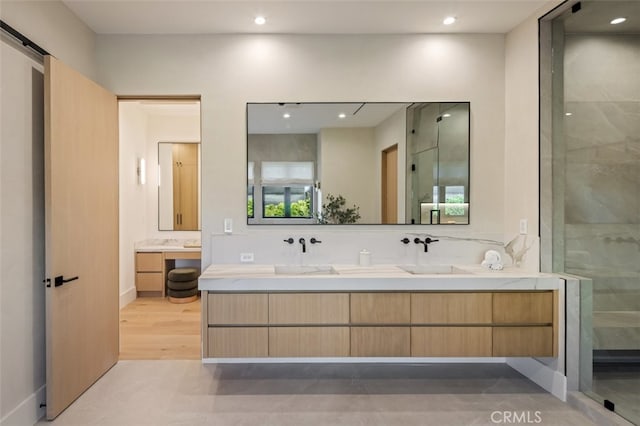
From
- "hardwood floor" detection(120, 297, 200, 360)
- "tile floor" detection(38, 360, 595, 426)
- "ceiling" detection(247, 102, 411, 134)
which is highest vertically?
"ceiling" detection(247, 102, 411, 134)

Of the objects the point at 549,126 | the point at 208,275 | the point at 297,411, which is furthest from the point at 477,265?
the point at 208,275

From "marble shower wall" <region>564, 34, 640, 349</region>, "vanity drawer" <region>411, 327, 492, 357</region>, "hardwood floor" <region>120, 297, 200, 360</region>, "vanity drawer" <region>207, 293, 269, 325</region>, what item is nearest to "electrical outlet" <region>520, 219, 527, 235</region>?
"marble shower wall" <region>564, 34, 640, 349</region>

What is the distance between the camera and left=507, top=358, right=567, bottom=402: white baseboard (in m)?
2.55

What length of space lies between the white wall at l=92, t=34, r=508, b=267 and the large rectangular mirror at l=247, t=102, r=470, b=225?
88 millimetres

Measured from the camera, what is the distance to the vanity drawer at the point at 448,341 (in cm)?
252

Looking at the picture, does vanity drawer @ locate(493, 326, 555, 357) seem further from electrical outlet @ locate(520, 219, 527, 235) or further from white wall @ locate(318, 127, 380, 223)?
white wall @ locate(318, 127, 380, 223)

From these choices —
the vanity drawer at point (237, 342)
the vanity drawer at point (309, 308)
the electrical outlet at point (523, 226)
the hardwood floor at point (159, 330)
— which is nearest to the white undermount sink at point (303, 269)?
the vanity drawer at point (309, 308)

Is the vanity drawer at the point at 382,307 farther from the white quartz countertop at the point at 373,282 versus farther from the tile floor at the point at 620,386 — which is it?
the tile floor at the point at 620,386

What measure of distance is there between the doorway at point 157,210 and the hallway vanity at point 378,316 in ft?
5.16

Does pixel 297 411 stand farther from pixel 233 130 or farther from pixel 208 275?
pixel 233 130

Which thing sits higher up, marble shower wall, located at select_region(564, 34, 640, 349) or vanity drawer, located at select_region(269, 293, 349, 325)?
marble shower wall, located at select_region(564, 34, 640, 349)

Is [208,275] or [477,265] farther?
[477,265]

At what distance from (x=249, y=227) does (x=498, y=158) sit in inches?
88.1

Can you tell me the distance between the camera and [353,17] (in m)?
2.82
